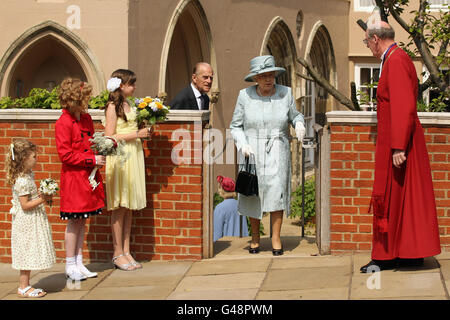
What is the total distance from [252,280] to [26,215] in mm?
1845

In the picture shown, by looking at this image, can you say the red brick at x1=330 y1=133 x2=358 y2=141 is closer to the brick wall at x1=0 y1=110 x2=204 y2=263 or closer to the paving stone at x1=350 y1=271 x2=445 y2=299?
the brick wall at x1=0 y1=110 x2=204 y2=263

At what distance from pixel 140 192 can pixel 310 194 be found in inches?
260


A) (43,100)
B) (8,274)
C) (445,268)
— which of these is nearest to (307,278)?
(445,268)

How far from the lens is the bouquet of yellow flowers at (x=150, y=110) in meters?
7.00

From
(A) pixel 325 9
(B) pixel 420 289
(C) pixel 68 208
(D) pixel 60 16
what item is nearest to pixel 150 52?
(D) pixel 60 16

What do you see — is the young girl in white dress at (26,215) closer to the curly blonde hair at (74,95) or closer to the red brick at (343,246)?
the curly blonde hair at (74,95)

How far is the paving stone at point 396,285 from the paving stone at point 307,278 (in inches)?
5.5

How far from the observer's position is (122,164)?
7.10 metres

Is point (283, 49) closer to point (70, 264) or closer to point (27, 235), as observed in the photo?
point (70, 264)

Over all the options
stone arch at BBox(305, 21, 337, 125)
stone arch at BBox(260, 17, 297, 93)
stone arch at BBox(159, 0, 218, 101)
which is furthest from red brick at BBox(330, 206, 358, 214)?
stone arch at BBox(305, 21, 337, 125)

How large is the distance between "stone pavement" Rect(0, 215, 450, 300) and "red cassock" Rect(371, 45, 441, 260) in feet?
0.81

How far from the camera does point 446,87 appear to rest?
1077cm

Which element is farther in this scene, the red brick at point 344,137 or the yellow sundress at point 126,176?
the red brick at point 344,137

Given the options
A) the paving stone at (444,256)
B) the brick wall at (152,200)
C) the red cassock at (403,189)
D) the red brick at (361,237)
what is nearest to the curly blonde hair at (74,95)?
the brick wall at (152,200)
